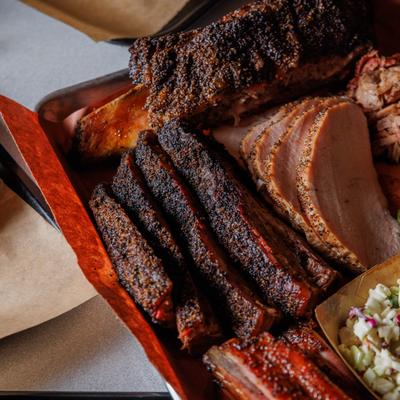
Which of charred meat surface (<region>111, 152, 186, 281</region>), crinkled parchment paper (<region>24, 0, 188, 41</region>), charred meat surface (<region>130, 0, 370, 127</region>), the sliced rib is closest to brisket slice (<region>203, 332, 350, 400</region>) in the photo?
charred meat surface (<region>111, 152, 186, 281</region>)

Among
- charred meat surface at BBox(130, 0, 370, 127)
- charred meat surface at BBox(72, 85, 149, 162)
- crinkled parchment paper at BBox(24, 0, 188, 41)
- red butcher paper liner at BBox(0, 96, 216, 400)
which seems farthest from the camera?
crinkled parchment paper at BBox(24, 0, 188, 41)

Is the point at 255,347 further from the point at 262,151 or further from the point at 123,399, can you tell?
the point at 262,151

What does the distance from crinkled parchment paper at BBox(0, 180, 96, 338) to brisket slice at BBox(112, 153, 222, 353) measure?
1.49 ft

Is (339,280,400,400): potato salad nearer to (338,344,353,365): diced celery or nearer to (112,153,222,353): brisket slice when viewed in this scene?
(338,344,353,365): diced celery

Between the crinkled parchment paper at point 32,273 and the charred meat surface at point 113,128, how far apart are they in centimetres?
44

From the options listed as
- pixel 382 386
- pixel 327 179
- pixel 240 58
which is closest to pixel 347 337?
pixel 382 386

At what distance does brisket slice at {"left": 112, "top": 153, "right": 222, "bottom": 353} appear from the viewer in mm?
2117

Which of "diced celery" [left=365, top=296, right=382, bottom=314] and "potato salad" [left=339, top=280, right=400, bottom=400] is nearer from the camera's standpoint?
"potato salad" [left=339, top=280, right=400, bottom=400]

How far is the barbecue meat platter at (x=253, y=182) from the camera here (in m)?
2.12

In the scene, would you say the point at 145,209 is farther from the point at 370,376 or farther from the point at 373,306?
the point at 370,376

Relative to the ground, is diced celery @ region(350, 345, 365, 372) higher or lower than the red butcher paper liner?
lower

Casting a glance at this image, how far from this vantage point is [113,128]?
3053mm

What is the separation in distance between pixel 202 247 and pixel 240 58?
3.41 feet

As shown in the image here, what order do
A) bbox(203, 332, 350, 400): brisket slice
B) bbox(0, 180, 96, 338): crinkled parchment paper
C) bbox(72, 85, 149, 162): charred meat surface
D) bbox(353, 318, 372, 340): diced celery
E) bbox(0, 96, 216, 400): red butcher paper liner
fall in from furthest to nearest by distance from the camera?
bbox(72, 85, 149, 162): charred meat surface < bbox(0, 180, 96, 338): crinkled parchment paper < bbox(0, 96, 216, 400): red butcher paper liner < bbox(353, 318, 372, 340): diced celery < bbox(203, 332, 350, 400): brisket slice
